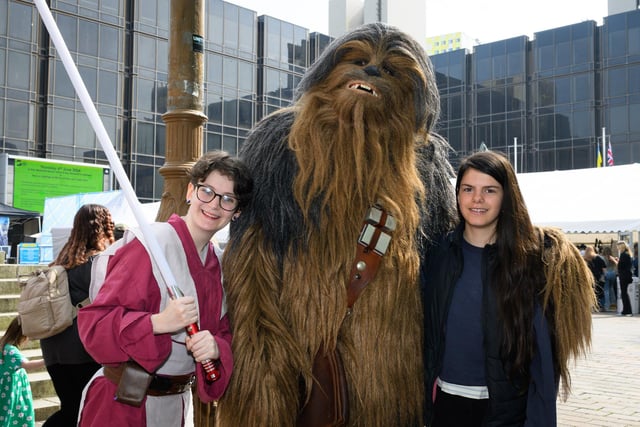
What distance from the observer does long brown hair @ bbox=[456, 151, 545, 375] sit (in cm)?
253

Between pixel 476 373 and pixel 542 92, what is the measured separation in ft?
104

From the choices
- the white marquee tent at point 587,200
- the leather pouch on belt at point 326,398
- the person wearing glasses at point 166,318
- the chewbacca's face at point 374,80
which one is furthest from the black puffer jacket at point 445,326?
the white marquee tent at point 587,200

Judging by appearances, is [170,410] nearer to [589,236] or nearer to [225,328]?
[225,328]

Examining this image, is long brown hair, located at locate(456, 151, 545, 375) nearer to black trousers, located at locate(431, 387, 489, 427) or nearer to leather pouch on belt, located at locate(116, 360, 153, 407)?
black trousers, located at locate(431, 387, 489, 427)

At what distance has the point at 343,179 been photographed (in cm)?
257

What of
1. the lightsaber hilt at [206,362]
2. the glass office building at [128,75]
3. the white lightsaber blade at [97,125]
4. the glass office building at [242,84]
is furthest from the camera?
the glass office building at [242,84]

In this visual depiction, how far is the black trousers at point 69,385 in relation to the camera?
3762 mm

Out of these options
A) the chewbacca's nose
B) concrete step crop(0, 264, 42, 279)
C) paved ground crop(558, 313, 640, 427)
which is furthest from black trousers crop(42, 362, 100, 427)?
concrete step crop(0, 264, 42, 279)

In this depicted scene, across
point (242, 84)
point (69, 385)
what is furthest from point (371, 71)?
point (242, 84)

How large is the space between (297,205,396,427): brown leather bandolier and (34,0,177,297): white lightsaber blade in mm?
757

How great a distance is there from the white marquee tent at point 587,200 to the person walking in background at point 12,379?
9.69 meters

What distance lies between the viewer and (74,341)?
3.80 m

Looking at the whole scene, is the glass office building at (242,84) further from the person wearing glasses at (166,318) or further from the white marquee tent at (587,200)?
the person wearing glasses at (166,318)

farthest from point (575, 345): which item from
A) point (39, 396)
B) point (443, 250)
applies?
point (39, 396)
